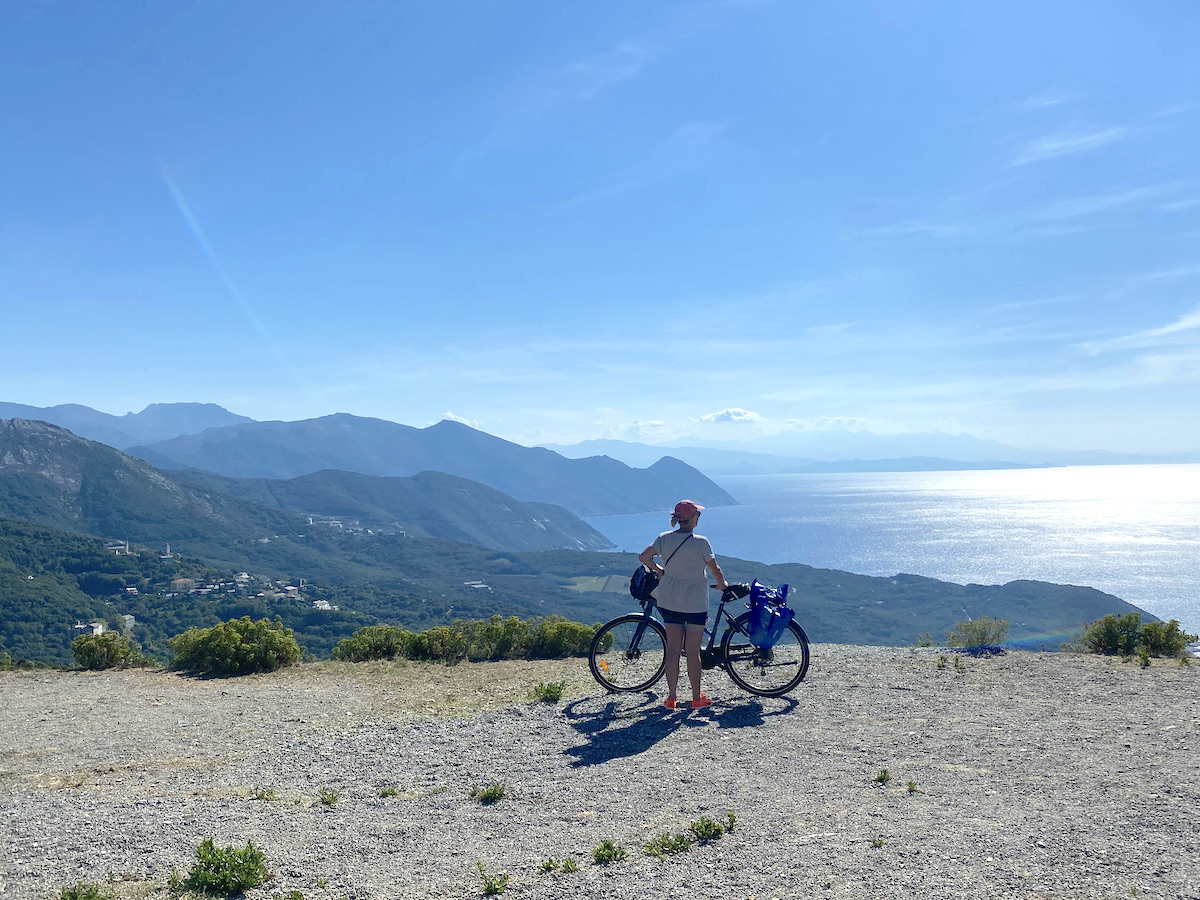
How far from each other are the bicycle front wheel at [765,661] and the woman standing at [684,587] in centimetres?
69

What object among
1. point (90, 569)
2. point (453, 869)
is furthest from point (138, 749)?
point (90, 569)

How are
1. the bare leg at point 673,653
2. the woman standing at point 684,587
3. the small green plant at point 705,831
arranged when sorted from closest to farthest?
the small green plant at point 705,831
the woman standing at point 684,587
the bare leg at point 673,653

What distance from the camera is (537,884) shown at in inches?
161

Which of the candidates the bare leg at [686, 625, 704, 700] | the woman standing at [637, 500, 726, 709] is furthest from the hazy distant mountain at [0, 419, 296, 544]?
the bare leg at [686, 625, 704, 700]

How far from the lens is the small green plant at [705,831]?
15.2 feet

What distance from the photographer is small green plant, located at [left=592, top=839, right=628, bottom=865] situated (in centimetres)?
436

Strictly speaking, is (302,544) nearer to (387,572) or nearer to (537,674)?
(387,572)

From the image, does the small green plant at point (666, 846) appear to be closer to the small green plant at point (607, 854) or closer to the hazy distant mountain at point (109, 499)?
the small green plant at point (607, 854)

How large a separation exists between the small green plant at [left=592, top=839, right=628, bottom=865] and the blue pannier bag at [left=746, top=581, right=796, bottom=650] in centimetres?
438

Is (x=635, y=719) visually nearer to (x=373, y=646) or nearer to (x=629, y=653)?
(x=629, y=653)

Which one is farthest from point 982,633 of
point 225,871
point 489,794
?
point 225,871

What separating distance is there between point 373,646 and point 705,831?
30.5 ft

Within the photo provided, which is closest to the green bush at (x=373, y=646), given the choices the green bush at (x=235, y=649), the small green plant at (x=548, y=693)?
the green bush at (x=235, y=649)

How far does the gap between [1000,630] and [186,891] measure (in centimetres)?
1445
